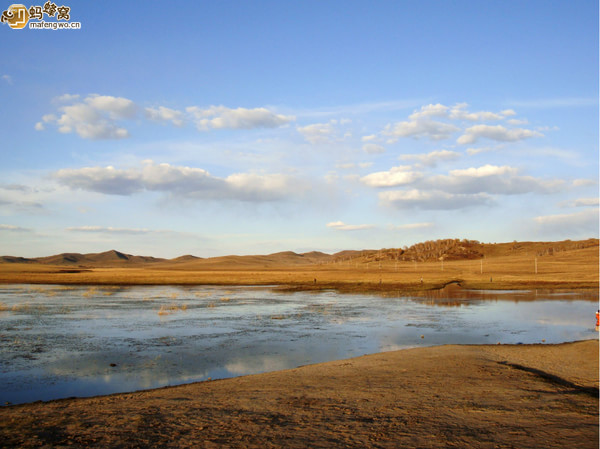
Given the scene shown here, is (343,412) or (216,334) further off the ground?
(343,412)

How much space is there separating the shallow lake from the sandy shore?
8.58 ft

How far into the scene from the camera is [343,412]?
27.7 ft

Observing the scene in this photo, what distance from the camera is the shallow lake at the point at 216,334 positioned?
12930mm

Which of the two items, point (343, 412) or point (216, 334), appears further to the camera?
point (216, 334)

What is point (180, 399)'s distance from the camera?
9.45m

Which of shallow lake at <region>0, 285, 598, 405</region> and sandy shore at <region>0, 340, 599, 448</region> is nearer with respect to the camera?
sandy shore at <region>0, 340, 599, 448</region>

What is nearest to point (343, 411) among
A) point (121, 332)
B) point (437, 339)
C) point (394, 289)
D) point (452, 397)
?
point (452, 397)

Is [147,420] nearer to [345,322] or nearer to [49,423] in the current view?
[49,423]

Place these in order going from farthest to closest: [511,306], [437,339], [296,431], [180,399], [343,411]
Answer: [511,306] → [437,339] → [180,399] → [343,411] → [296,431]

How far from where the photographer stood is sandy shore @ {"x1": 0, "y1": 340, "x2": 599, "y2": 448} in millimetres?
7012

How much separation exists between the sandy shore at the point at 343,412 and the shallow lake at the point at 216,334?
2.61 m

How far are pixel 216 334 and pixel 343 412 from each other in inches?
481

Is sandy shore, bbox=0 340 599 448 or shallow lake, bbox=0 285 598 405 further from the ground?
sandy shore, bbox=0 340 599 448

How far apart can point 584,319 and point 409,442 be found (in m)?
22.8
